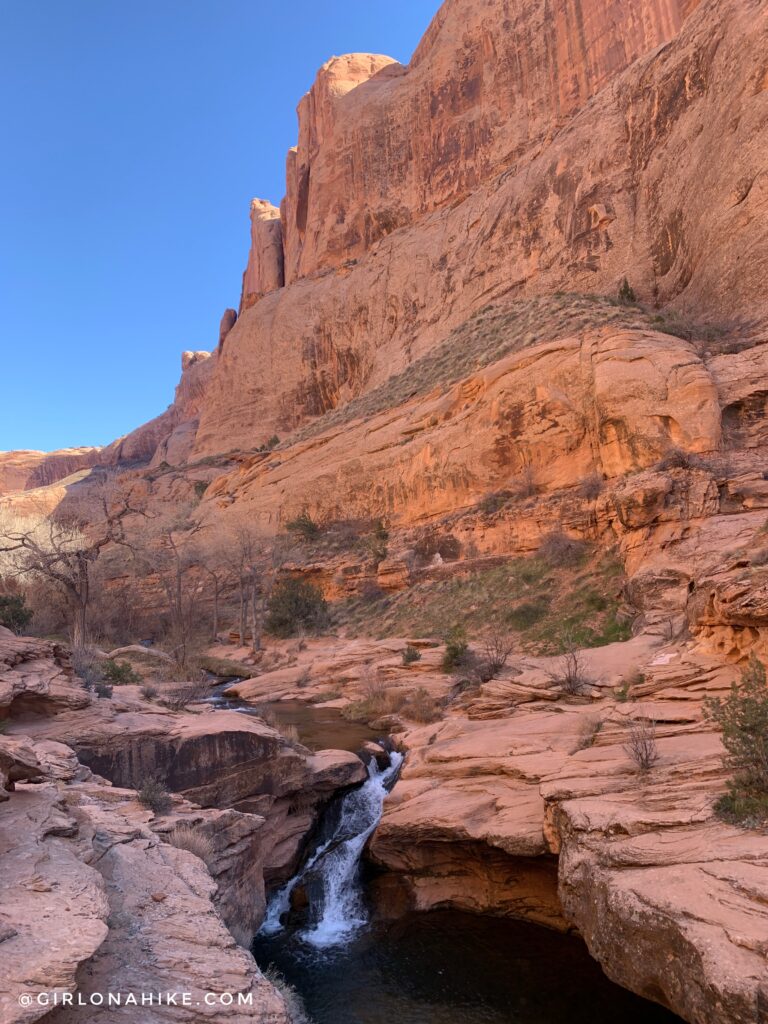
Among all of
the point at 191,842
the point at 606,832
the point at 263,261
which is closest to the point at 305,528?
the point at 191,842

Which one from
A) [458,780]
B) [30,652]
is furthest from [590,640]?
[30,652]

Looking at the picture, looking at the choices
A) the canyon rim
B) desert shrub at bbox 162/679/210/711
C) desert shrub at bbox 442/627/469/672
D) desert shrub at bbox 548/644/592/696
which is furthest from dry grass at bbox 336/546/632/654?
desert shrub at bbox 162/679/210/711

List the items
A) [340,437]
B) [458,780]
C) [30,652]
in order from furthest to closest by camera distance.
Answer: [340,437]
[30,652]
[458,780]

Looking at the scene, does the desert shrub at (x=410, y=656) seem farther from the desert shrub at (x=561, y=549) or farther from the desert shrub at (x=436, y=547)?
the desert shrub at (x=436, y=547)

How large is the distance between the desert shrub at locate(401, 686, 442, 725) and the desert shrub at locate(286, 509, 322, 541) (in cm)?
1820

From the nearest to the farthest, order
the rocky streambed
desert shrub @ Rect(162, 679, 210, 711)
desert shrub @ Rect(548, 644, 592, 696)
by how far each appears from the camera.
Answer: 1. the rocky streambed
2. desert shrub @ Rect(548, 644, 592, 696)
3. desert shrub @ Rect(162, 679, 210, 711)

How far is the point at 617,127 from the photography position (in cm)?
3173

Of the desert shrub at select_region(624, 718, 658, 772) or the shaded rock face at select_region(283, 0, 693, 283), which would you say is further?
the shaded rock face at select_region(283, 0, 693, 283)

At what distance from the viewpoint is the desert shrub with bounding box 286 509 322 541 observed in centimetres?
3169

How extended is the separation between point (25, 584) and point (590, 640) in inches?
1073

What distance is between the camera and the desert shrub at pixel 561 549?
19.2 m

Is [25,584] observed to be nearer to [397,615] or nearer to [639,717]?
[397,615]

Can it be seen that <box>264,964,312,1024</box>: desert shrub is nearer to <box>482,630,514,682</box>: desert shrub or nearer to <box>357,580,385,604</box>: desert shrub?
<box>482,630,514,682</box>: desert shrub

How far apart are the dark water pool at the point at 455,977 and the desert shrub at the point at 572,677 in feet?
12.2
